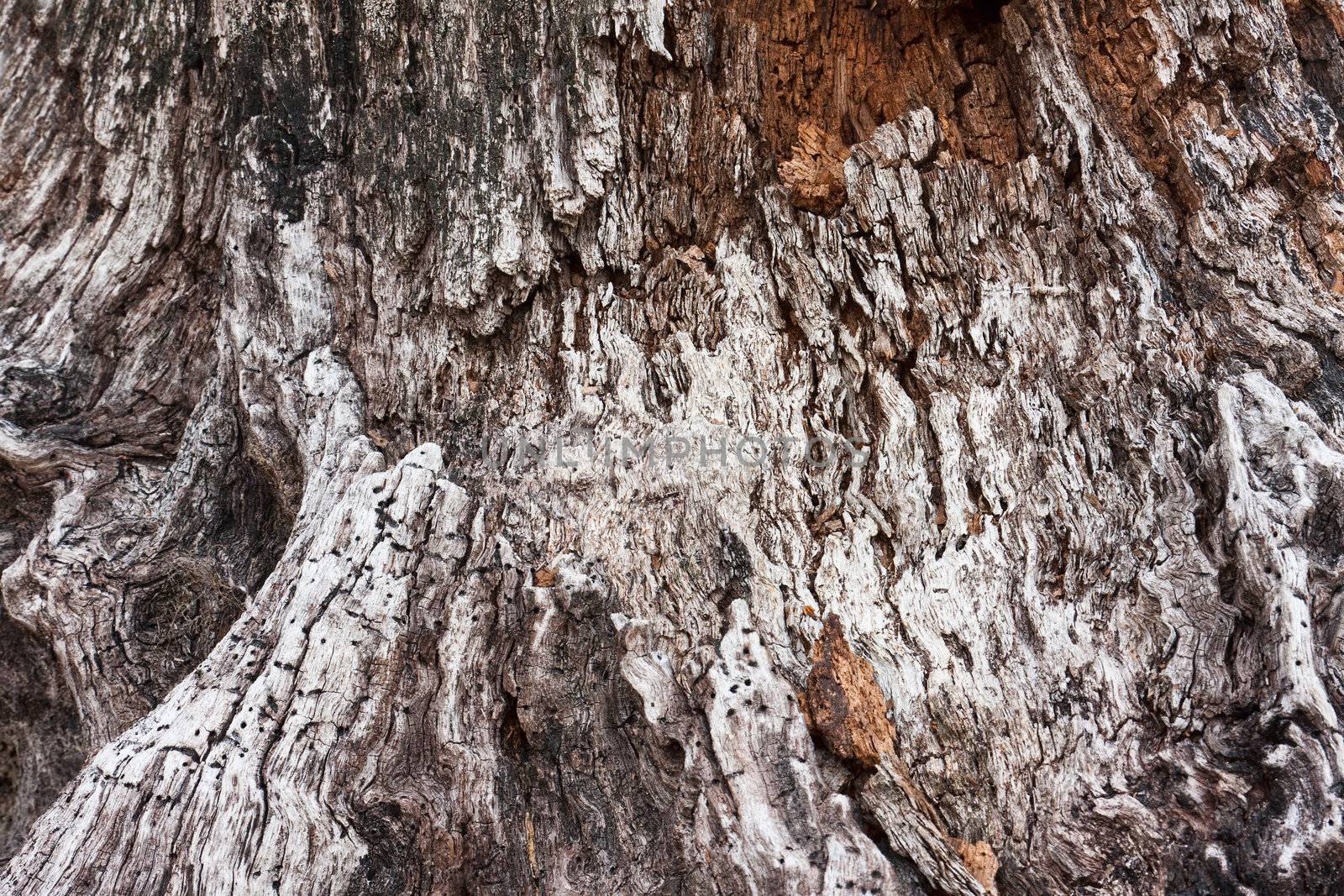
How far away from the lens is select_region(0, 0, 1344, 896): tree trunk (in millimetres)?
2727

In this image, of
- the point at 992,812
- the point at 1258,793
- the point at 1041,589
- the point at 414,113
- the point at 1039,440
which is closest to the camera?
the point at 1258,793

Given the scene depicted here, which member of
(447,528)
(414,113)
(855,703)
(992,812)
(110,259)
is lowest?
(992,812)

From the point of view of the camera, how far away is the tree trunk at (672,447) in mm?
2727

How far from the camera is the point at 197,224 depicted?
14.2 feet

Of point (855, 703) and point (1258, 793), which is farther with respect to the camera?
point (855, 703)

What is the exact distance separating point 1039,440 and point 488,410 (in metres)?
2.45

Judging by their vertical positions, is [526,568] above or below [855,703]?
above

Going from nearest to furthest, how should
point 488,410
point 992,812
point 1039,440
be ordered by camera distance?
point 992,812 < point 1039,440 < point 488,410

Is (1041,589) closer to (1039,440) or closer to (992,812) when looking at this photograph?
(1039,440)

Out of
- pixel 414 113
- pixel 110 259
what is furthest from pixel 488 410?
pixel 110 259

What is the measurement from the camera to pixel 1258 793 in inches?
98.5

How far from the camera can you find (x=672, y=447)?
357 centimetres

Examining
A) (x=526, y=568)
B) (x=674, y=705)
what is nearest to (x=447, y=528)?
(x=526, y=568)

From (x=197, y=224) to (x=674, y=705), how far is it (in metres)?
3.63
